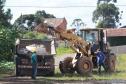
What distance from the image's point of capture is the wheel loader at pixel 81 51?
33.3 m

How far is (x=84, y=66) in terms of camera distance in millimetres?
33531

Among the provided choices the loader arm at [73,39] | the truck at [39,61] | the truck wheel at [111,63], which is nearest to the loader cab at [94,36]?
the truck wheel at [111,63]

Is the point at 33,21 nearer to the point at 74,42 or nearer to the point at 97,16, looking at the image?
the point at 97,16

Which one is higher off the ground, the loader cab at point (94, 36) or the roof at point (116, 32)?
the roof at point (116, 32)

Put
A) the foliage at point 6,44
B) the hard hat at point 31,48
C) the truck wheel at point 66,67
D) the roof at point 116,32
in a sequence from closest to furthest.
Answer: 1. the hard hat at point 31,48
2. the truck wheel at point 66,67
3. the foliage at point 6,44
4. the roof at point 116,32

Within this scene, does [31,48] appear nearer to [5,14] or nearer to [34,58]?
[34,58]

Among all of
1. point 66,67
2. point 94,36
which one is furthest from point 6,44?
point 66,67

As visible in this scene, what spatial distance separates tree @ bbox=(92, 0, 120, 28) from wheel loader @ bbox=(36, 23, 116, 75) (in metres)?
99.6

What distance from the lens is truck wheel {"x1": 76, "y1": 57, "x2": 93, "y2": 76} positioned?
1309 inches

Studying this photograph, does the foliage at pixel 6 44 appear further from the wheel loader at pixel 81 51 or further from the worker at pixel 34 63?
the worker at pixel 34 63

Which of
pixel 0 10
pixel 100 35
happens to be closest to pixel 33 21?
pixel 0 10

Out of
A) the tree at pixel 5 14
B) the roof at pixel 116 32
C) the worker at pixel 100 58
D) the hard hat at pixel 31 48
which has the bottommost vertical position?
the worker at pixel 100 58

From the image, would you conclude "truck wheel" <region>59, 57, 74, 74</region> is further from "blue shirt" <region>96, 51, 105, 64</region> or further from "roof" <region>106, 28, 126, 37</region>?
"roof" <region>106, 28, 126, 37</region>

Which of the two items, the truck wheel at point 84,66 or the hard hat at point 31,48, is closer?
the hard hat at point 31,48
